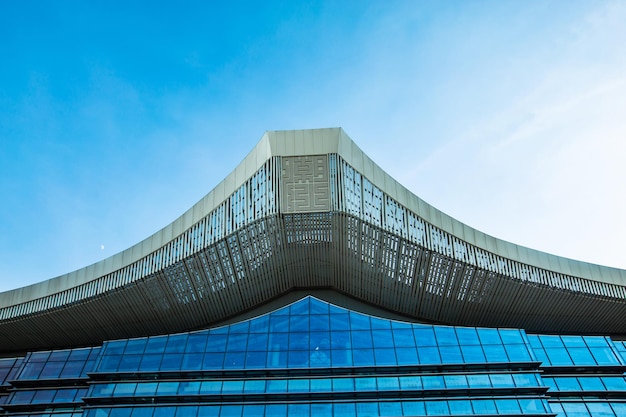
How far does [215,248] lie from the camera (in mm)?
25750

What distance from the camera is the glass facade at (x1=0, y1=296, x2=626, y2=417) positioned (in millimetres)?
22938

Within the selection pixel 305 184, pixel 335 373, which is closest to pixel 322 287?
pixel 335 373

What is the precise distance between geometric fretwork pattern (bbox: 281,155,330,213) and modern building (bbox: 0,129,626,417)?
0.06m

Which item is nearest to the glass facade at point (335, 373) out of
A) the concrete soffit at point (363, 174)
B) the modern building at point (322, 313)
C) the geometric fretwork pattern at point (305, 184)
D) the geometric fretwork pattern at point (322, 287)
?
the modern building at point (322, 313)

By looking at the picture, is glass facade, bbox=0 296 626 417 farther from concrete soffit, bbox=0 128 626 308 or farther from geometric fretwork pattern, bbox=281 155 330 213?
geometric fretwork pattern, bbox=281 155 330 213

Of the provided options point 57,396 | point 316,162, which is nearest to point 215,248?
point 316,162

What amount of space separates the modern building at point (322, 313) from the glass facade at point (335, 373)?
59 mm

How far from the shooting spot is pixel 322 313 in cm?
2550

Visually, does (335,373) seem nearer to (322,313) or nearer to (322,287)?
(322,313)

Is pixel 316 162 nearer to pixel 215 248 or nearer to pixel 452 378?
pixel 215 248

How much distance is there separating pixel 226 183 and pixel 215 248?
9.68ft

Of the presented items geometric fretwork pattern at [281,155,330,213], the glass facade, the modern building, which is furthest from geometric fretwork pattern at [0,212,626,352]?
the glass facade

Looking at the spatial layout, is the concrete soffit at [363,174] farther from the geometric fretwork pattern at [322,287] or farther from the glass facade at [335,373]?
the glass facade at [335,373]

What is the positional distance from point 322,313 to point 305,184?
18.3ft
